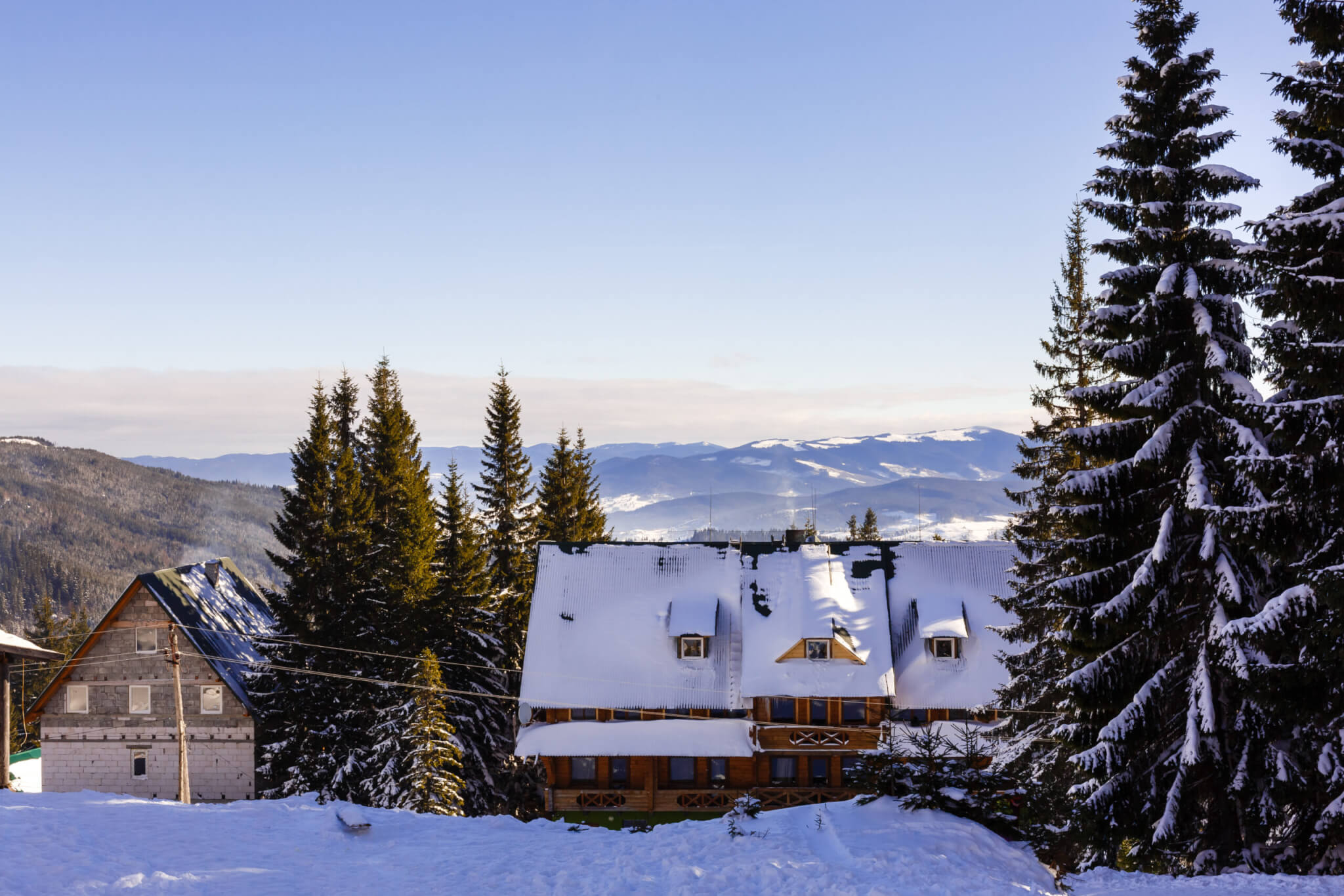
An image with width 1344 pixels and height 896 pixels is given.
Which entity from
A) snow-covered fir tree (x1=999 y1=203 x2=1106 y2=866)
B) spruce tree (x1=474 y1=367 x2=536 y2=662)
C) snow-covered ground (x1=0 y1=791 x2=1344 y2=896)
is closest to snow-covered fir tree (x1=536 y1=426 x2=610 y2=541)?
spruce tree (x1=474 y1=367 x2=536 y2=662)

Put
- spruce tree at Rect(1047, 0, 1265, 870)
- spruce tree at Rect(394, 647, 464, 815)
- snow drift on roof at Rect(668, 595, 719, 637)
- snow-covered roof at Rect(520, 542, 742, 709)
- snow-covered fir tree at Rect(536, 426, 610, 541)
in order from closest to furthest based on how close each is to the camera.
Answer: spruce tree at Rect(1047, 0, 1265, 870), spruce tree at Rect(394, 647, 464, 815), snow-covered roof at Rect(520, 542, 742, 709), snow drift on roof at Rect(668, 595, 719, 637), snow-covered fir tree at Rect(536, 426, 610, 541)

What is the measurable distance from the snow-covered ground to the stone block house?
23.7 meters

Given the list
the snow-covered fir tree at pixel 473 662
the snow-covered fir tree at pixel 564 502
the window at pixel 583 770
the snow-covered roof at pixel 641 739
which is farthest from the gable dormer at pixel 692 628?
the snow-covered fir tree at pixel 564 502

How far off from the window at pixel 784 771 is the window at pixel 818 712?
182 cm

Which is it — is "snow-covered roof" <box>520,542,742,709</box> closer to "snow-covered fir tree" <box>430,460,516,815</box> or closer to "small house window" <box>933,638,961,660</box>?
"snow-covered fir tree" <box>430,460,516,815</box>

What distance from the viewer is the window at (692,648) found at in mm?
36562

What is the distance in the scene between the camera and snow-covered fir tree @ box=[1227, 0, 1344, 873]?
1418 centimetres

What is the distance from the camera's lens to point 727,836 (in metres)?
16.3

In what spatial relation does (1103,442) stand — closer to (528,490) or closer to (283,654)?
(283,654)

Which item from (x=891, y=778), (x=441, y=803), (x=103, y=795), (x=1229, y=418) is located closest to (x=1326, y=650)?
(x=1229, y=418)

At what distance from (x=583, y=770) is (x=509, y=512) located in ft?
53.0

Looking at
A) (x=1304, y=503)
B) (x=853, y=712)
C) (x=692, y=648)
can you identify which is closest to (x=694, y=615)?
(x=692, y=648)

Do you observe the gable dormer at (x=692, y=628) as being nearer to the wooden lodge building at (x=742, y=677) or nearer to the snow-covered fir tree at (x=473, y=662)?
the wooden lodge building at (x=742, y=677)

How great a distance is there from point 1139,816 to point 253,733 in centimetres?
3437
